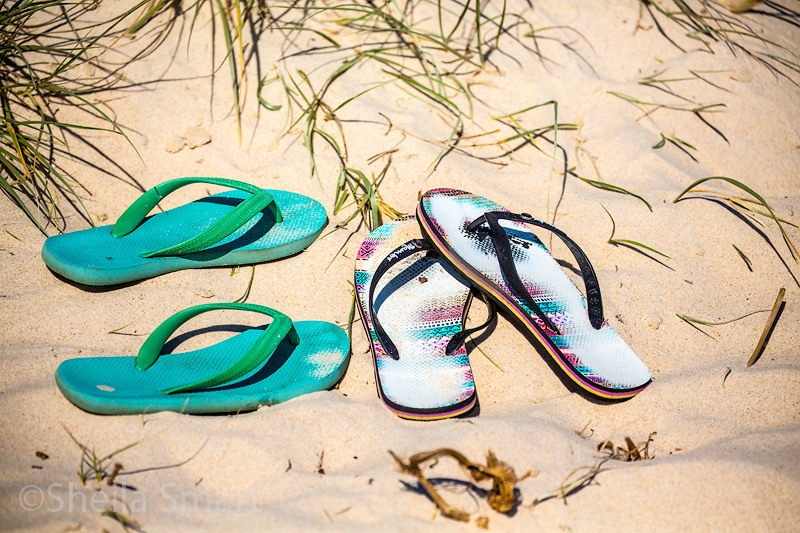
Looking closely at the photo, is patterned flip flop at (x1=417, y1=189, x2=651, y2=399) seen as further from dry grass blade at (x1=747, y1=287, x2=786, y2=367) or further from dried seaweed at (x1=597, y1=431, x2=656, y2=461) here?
dry grass blade at (x1=747, y1=287, x2=786, y2=367)

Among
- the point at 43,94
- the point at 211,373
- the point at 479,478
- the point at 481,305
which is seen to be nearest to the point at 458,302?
the point at 481,305

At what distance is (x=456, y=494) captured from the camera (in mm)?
1074

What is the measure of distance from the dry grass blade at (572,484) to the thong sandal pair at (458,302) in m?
0.29

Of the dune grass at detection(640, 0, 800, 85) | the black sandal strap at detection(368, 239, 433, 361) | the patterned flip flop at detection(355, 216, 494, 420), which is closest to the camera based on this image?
the patterned flip flop at detection(355, 216, 494, 420)

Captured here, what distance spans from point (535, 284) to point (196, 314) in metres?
1.10

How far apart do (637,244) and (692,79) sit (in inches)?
49.3

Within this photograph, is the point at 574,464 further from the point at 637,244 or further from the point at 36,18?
the point at 36,18

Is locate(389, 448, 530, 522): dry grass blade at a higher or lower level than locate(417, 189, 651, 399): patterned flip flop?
lower

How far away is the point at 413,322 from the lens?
1.57 meters

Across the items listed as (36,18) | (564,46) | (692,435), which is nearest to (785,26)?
(564,46)

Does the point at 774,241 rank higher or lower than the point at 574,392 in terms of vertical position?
higher

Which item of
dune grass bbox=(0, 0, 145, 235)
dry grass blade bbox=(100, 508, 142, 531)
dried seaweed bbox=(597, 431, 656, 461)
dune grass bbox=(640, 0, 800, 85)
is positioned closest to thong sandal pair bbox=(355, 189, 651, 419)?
dried seaweed bbox=(597, 431, 656, 461)

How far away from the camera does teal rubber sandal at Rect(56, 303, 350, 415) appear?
123cm

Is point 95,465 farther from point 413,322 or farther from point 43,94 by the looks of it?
point 43,94
